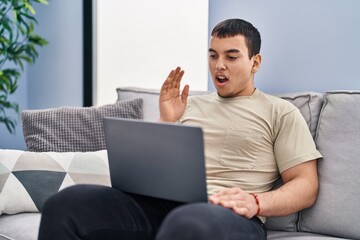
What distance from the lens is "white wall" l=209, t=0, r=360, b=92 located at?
200cm

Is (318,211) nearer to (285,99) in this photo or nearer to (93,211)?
(285,99)

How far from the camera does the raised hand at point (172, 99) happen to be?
1.96 m

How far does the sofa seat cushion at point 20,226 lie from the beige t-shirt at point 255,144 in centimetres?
56

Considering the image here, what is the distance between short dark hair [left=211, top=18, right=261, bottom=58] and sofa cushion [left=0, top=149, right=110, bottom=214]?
23.4 inches

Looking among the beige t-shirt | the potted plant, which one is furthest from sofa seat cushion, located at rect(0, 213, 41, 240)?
the potted plant

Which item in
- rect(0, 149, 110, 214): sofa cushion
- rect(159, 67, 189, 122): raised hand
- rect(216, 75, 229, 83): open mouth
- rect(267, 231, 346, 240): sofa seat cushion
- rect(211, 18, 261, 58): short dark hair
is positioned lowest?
rect(267, 231, 346, 240): sofa seat cushion

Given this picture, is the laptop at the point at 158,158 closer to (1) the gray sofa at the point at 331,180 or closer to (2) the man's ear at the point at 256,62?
(1) the gray sofa at the point at 331,180

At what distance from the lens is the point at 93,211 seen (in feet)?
4.93

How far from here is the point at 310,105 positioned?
1.90 m

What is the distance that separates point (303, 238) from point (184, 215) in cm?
57

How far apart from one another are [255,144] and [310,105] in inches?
9.1

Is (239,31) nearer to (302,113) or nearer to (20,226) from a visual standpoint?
(302,113)

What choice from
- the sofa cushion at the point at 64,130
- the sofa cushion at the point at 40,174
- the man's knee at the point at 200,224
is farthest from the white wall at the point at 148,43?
the man's knee at the point at 200,224

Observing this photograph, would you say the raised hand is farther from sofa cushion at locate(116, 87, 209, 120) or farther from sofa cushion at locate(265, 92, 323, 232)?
sofa cushion at locate(116, 87, 209, 120)
